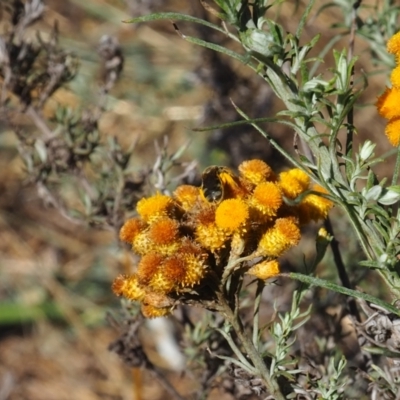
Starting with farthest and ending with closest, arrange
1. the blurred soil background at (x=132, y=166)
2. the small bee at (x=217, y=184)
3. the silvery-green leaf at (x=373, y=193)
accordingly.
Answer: the blurred soil background at (x=132, y=166) < the small bee at (x=217, y=184) < the silvery-green leaf at (x=373, y=193)

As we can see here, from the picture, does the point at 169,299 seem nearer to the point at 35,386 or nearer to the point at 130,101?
the point at 35,386

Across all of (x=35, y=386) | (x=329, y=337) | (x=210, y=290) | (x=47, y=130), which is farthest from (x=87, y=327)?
(x=210, y=290)

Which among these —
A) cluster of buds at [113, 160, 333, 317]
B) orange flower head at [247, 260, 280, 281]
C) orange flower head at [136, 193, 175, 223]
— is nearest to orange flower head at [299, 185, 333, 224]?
cluster of buds at [113, 160, 333, 317]

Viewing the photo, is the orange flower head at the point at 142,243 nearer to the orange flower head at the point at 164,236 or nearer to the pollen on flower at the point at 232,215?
the orange flower head at the point at 164,236

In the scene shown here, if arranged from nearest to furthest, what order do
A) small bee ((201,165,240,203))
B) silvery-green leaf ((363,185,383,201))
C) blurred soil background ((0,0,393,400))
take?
silvery-green leaf ((363,185,383,201)), small bee ((201,165,240,203)), blurred soil background ((0,0,393,400))

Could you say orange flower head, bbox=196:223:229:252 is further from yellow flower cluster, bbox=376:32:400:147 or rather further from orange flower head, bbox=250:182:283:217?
yellow flower cluster, bbox=376:32:400:147

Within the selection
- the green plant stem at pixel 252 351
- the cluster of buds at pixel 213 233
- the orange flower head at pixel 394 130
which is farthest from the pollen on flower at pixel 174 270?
the orange flower head at pixel 394 130

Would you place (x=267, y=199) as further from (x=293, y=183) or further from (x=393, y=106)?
(x=393, y=106)

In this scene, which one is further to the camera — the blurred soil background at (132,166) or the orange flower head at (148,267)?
the blurred soil background at (132,166)
